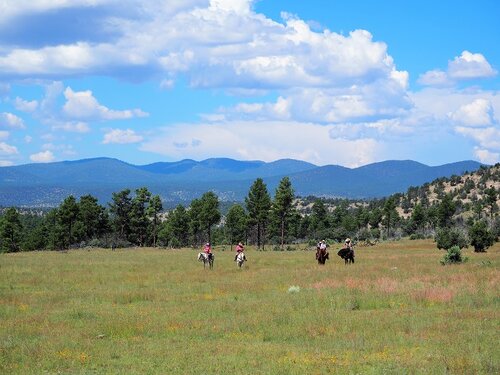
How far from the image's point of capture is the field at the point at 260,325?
14.2 meters

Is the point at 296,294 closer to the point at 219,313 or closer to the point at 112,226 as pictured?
the point at 219,313

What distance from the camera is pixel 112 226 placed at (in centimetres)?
11781

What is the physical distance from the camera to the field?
14156 millimetres

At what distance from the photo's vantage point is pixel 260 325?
19.5 metres

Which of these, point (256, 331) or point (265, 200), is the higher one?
point (265, 200)

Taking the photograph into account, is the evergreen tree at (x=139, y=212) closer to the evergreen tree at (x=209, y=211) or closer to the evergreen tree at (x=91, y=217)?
the evergreen tree at (x=91, y=217)

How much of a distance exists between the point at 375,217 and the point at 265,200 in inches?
1493

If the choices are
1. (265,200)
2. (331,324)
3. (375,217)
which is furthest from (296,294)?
(375,217)

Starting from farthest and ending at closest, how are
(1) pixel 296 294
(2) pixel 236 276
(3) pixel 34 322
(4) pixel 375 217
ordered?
1. (4) pixel 375 217
2. (2) pixel 236 276
3. (1) pixel 296 294
4. (3) pixel 34 322

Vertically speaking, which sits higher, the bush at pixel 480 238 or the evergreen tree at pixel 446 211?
the evergreen tree at pixel 446 211

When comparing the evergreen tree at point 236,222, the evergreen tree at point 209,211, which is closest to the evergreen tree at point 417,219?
the evergreen tree at point 236,222

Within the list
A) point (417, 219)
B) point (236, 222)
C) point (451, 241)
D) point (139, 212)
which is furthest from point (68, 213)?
point (451, 241)

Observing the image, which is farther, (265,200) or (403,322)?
(265,200)

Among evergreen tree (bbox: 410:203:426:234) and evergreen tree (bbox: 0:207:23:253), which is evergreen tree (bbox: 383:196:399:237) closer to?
evergreen tree (bbox: 410:203:426:234)
